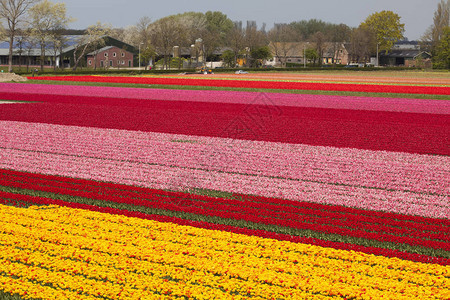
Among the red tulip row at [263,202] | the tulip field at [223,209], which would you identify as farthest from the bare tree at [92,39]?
the red tulip row at [263,202]

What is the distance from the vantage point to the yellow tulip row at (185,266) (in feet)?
26.6

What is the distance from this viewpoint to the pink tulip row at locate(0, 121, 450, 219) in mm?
13656

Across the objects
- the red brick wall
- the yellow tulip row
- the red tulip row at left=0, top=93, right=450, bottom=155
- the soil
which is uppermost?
the red brick wall

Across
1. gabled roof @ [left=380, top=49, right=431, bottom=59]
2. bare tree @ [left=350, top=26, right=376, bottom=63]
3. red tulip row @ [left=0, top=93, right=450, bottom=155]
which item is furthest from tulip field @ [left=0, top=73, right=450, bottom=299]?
gabled roof @ [left=380, top=49, right=431, bottom=59]

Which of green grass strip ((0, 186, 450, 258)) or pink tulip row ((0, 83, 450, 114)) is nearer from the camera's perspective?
green grass strip ((0, 186, 450, 258))

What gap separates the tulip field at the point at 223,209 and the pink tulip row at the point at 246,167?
6 cm

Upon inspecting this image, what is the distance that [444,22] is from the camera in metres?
145

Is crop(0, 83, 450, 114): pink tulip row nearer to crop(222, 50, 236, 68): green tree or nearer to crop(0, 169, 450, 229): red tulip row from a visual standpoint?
crop(0, 169, 450, 229): red tulip row

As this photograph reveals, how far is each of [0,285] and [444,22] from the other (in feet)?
499

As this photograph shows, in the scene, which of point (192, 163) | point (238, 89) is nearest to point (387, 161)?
point (192, 163)

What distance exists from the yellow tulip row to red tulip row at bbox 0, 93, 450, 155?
10.7 m

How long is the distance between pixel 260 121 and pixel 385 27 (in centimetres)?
13158

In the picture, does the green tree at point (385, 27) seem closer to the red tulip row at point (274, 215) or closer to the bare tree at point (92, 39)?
the bare tree at point (92, 39)

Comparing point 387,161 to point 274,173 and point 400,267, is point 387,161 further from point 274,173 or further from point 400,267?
point 400,267
